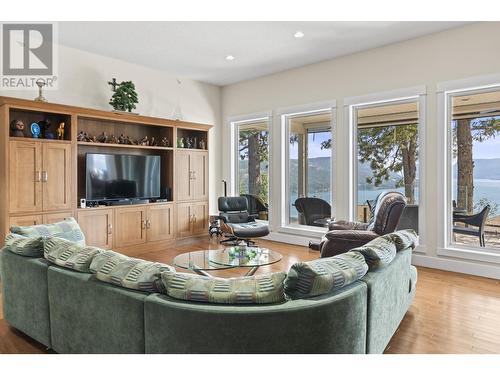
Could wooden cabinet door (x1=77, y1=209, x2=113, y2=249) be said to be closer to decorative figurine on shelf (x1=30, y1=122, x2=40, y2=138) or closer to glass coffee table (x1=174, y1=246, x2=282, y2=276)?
decorative figurine on shelf (x1=30, y1=122, x2=40, y2=138)

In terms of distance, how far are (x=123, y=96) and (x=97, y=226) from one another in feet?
6.42

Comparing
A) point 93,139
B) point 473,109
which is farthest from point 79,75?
point 473,109

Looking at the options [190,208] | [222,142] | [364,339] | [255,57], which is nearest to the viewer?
[364,339]

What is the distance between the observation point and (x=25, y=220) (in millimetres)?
4371

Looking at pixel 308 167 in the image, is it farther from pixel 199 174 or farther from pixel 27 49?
pixel 27 49

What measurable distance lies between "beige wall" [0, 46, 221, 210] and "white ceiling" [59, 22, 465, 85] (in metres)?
0.20

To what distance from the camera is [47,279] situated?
239cm

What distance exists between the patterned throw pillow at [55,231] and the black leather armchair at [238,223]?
2.27 m

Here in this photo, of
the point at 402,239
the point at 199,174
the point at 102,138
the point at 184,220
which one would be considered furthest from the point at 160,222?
the point at 402,239

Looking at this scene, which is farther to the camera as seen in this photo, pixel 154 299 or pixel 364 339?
pixel 364 339

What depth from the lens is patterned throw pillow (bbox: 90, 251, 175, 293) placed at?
192cm

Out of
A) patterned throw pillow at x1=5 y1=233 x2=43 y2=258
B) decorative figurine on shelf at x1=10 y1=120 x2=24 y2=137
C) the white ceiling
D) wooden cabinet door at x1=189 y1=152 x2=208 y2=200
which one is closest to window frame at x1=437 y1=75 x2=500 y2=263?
the white ceiling
